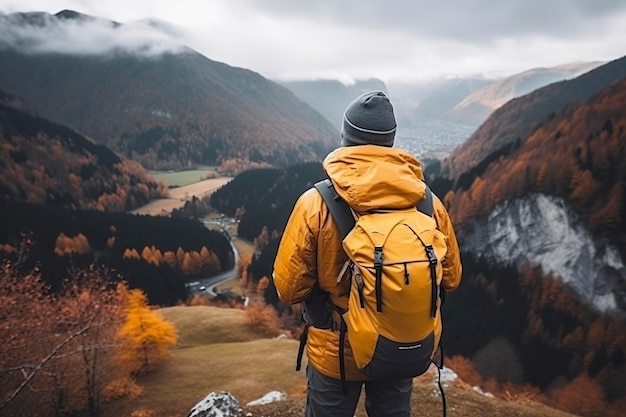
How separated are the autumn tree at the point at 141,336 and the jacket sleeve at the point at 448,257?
1408 inches

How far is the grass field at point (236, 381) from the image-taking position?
13188 mm

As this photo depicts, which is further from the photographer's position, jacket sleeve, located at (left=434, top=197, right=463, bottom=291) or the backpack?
jacket sleeve, located at (left=434, top=197, right=463, bottom=291)

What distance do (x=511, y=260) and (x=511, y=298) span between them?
35.2 feet

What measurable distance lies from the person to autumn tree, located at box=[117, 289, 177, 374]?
115 feet

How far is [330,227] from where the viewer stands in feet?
12.0

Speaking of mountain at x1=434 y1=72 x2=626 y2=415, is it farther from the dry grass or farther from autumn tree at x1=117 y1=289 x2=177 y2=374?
autumn tree at x1=117 y1=289 x2=177 y2=374

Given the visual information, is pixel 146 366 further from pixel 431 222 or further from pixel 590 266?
pixel 590 266

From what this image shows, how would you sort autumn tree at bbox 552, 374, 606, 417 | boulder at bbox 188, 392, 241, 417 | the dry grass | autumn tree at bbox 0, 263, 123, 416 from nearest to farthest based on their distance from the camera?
1. boulder at bbox 188, 392, 241, 417
2. autumn tree at bbox 0, 263, 123, 416
3. the dry grass
4. autumn tree at bbox 552, 374, 606, 417

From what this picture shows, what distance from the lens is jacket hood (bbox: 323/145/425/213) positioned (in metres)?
3.37

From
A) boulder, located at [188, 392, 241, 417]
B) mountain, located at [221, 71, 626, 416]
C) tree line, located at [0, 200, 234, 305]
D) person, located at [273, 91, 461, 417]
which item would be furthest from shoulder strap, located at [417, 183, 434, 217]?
tree line, located at [0, 200, 234, 305]

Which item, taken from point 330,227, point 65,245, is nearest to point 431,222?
point 330,227

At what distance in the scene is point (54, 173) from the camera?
17662 centimetres

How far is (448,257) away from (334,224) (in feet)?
4.41

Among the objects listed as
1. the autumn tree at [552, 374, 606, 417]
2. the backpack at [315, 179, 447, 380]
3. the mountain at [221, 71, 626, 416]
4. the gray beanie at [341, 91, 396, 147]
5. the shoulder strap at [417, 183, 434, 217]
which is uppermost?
the gray beanie at [341, 91, 396, 147]
